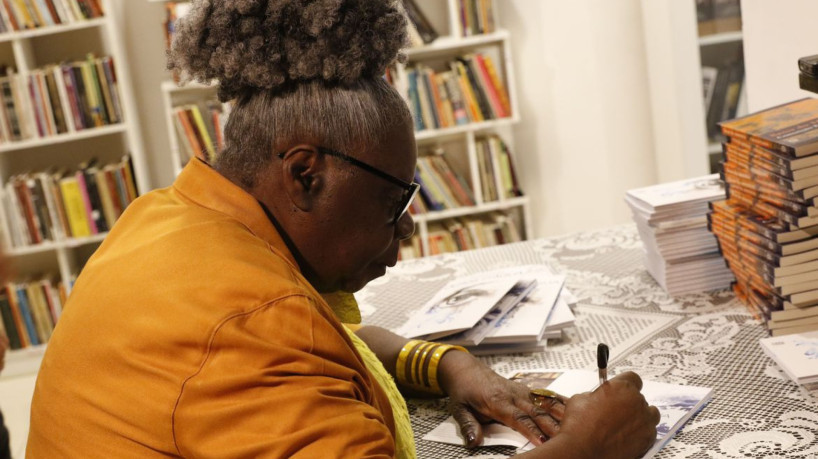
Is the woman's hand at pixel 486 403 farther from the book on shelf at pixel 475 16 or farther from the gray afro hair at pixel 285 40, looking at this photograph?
the book on shelf at pixel 475 16

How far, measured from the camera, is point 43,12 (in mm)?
3627

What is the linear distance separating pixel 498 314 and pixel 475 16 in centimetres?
239

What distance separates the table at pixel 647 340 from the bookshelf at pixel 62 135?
214cm

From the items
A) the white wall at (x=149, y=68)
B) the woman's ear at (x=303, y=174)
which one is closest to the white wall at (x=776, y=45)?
the woman's ear at (x=303, y=174)

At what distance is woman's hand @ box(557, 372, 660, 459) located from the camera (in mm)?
1072

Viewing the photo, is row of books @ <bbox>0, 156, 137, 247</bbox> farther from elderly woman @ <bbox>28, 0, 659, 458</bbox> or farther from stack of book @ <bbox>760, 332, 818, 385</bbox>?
stack of book @ <bbox>760, 332, 818, 385</bbox>

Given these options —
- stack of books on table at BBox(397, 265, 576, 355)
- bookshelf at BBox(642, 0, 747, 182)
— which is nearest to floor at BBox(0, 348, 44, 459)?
stack of books on table at BBox(397, 265, 576, 355)

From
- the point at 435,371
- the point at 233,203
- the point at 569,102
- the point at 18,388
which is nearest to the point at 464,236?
the point at 569,102

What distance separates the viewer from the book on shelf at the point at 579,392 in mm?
1174

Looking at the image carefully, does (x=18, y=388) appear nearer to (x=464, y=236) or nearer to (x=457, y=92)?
(x=464, y=236)

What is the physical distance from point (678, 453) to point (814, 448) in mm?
161

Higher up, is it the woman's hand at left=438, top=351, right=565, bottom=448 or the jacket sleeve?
the jacket sleeve

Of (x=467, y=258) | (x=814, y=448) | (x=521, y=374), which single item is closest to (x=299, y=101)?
(x=521, y=374)

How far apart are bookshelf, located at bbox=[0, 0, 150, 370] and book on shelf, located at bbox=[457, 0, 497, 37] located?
58.8 inches
